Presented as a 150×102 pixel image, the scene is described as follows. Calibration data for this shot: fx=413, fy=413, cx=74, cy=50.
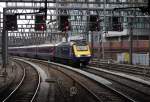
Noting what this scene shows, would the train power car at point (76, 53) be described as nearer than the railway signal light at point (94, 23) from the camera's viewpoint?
Yes

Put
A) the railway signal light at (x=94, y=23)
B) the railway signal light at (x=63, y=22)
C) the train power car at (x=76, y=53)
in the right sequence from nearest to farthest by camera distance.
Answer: the train power car at (x=76, y=53) → the railway signal light at (x=63, y=22) → the railway signal light at (x=94, y=23)

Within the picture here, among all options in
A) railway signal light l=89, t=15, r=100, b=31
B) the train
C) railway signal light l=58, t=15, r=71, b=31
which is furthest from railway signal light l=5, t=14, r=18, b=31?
railway signal light l=89, t=15, r=100, b=31

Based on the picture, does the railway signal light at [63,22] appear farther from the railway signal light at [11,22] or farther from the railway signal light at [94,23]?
the railway signal light at [11,22]

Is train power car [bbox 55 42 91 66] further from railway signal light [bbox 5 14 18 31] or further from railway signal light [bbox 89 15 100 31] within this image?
railway signal light [bbox 89 15 100 31]

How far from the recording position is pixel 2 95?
70.7 ft

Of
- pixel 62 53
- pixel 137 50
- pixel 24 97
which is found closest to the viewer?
pixel 24 97

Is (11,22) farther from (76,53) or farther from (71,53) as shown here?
(76,53)

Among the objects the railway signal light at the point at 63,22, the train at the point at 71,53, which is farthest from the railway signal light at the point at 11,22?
the railway signal light at the point at 63,22

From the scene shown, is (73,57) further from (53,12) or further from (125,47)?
(125,47)

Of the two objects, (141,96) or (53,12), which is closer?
(141,96)

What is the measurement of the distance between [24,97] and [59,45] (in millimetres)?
30638

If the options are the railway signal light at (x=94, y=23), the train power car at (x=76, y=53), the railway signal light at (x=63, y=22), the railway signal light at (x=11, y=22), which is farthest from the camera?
the railway signal light at (x=94, y=23)

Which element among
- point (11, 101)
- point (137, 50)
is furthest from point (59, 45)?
point (11, 101)

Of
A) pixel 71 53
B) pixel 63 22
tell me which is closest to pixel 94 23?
pixel 63 22
